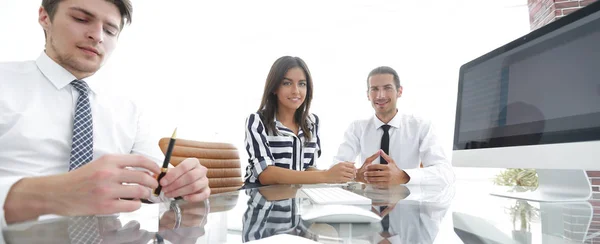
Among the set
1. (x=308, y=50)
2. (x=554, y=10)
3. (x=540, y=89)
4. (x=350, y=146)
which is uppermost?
(x=308, y=50)

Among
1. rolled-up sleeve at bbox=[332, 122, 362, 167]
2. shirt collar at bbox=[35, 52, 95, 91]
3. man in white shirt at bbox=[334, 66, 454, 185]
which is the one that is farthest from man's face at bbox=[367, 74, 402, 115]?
shirt collar at bbox=[35, 52, 95, 91]

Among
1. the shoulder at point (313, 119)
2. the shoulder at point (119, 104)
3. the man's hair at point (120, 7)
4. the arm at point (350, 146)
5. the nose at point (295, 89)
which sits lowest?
the arm at point (350, 146)

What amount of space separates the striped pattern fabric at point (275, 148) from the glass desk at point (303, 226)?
2.95 ft

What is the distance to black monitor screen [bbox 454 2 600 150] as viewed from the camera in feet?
2.45

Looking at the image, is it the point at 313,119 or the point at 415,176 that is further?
the point at 313,119

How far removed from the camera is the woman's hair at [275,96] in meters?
1.94

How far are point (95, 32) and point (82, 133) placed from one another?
31 cm

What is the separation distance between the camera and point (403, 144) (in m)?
2.24

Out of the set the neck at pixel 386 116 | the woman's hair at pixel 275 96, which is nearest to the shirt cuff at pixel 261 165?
the woman's hair at pixel 275 96

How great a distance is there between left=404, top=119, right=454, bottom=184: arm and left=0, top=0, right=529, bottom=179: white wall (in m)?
3.02

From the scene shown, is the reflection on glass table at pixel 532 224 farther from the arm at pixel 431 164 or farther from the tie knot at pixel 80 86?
the tie knot at pixel 80 86

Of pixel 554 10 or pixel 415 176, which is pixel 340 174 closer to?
pixel 415 176

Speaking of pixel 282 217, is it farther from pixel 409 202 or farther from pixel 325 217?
pixel 409 202

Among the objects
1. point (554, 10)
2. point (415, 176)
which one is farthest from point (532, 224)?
point (554, 10)
